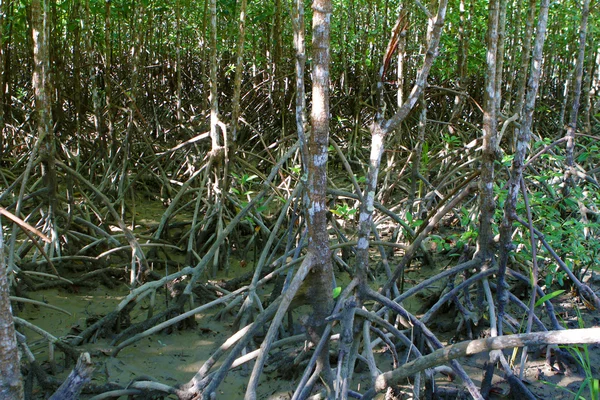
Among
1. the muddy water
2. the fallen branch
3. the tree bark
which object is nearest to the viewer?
the fallen branch

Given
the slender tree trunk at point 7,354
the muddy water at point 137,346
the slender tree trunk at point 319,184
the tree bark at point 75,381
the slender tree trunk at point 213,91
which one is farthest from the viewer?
the slender tree trunk at point 213,91

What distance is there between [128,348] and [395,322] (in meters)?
1.48

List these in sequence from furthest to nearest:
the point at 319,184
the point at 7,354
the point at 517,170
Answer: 1. the point at 517,170
2. the point at 319,184
3. the point at 7,354

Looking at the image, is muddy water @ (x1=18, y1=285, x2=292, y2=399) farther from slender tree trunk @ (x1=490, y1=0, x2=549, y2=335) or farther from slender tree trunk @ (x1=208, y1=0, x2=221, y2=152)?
slender tree trunk @ (x1=208, y1=0, x2=221, y2=152)

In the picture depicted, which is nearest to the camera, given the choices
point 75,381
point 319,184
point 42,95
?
point 75,381

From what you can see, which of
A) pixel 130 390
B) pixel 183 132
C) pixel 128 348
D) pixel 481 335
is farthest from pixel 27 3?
pixel 481 335

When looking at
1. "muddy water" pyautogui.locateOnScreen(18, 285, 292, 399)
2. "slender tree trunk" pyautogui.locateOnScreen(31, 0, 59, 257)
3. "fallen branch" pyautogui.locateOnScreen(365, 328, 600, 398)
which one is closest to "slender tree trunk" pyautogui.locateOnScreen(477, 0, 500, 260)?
"fallen branch" pyautogui.locateOnScreen(365, 328, 600, 398)

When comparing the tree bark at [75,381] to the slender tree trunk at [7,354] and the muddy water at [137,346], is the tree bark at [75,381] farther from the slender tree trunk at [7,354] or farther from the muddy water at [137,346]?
the muddy water at [137,346]

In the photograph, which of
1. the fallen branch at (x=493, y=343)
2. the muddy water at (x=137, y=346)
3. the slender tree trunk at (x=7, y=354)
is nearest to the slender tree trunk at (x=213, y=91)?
the muddy water at (x=137, y=346)

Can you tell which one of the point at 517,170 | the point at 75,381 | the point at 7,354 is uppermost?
the point at 517,170

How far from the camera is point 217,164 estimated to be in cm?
425

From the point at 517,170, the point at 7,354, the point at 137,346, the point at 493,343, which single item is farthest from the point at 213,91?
the point at 493,343

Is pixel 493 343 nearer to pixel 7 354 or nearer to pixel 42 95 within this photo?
pixel 7 354

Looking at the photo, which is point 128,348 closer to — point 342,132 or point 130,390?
point 130,390
